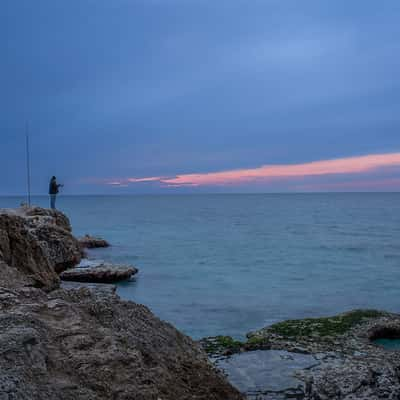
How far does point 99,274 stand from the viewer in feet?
59.9

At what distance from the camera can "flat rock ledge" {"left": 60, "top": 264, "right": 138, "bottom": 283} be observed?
17.3m

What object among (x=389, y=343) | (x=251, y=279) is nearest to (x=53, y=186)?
(x=251, y=279)

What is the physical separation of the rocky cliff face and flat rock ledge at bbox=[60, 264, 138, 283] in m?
12.2

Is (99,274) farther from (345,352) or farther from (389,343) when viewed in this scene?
(345,352)

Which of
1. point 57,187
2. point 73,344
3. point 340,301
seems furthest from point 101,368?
point 57,187

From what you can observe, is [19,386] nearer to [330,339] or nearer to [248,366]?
[248,366]

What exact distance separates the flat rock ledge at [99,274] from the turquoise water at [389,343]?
1084 cm

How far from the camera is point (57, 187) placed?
1219 inches

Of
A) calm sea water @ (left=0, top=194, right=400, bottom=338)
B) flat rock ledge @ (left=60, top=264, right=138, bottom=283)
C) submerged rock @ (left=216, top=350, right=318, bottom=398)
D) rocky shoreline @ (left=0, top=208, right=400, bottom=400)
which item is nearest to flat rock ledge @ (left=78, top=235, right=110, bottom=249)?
calm sea water @ (left=0, top=194, right=400, bottom=338)

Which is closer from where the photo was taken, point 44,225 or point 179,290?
point 44,225

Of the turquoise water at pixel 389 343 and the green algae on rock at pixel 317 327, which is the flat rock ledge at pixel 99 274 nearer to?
the green algae on rock at pixel 317 327

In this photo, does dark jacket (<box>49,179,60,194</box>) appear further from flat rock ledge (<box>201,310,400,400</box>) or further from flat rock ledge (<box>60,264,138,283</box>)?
flat rock ledge (<box>201,310,400,400</box>)

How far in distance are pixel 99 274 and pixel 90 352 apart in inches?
583

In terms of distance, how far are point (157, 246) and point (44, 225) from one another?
70.4 ft
